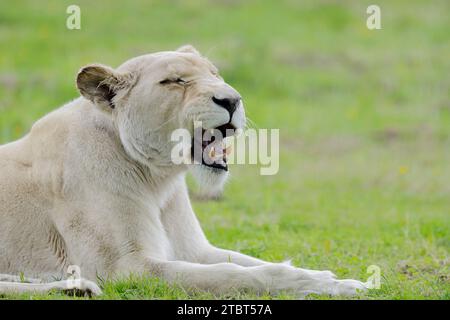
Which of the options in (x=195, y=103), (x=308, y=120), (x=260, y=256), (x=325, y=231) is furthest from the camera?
(x=308, y=120)

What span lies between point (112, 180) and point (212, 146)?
0.70m

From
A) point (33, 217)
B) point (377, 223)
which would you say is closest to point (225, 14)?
point (377, 223)

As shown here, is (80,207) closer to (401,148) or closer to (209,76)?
(209,76)

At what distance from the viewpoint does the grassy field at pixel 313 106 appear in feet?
26.7

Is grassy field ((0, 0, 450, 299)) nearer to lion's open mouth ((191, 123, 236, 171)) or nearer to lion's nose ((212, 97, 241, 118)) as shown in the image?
lion's open mouth ((191, 123, 236, 171))

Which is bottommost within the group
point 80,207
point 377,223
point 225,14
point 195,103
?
point 377,223

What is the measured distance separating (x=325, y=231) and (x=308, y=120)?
7.17 m

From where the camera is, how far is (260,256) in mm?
7688

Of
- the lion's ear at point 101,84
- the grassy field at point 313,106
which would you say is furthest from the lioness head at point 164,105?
the grassy field at point 313,106

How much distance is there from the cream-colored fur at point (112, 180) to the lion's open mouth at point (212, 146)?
0.06m

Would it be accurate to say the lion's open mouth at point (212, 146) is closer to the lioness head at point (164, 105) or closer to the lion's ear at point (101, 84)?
the lioness head at point (164, 105)

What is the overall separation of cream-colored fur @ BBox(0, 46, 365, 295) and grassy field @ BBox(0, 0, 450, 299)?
0.35 m

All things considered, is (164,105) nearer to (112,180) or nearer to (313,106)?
(112,180)
